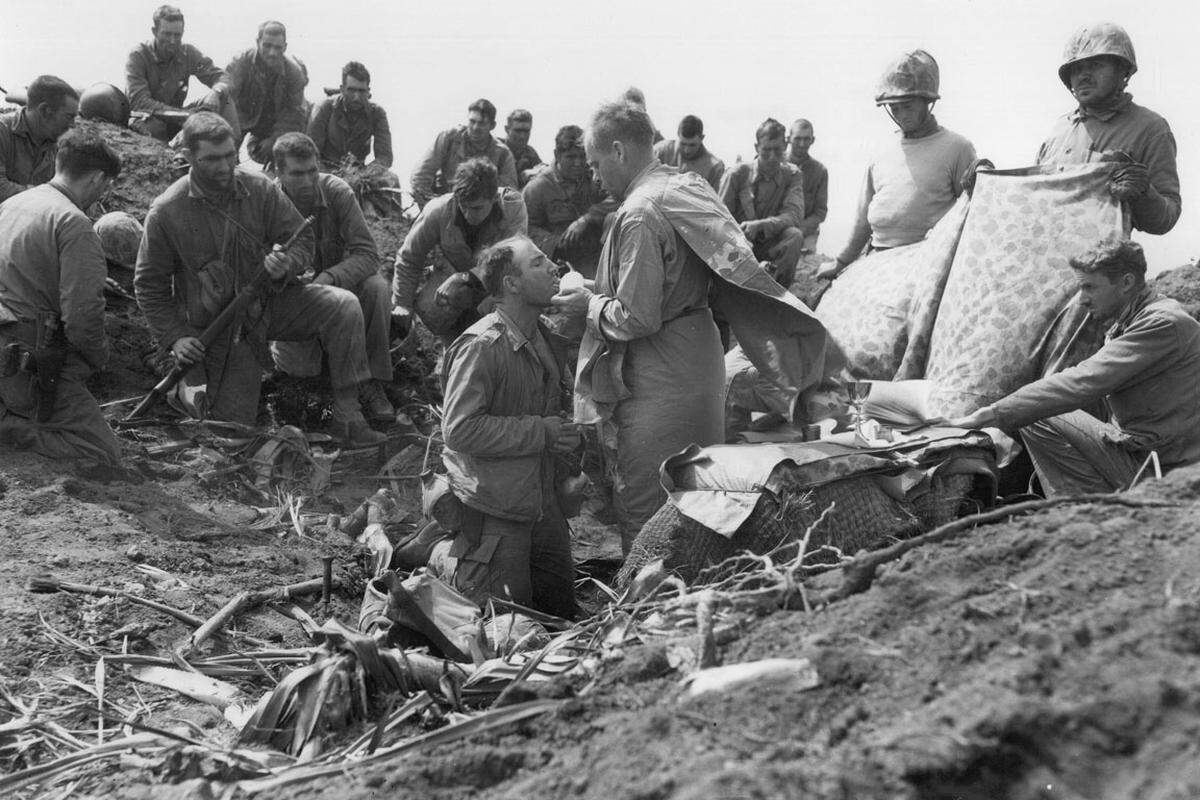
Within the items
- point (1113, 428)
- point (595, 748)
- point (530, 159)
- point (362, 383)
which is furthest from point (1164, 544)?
point (530, 159)

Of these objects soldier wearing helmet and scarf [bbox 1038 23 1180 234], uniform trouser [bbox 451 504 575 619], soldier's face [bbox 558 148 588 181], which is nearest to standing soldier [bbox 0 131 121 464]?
uniform trouser [bbox 451 504 575 619]

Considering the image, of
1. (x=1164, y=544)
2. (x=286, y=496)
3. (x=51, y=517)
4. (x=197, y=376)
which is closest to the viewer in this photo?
(x=1164, y=544)

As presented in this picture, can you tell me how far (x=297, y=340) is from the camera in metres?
7.76

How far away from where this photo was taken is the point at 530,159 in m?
12.5

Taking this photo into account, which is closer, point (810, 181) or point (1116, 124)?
point (1116, 124)

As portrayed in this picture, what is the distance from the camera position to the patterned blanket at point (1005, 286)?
5.58m

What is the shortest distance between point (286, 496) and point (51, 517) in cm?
149

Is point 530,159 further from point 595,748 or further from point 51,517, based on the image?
point 595,748

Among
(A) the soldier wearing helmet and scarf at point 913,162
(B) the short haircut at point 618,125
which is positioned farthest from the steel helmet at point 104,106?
(B) the short haircut at point 618,125

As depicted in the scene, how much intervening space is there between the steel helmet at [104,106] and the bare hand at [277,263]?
491cm

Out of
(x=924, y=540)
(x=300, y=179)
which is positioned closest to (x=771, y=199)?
(x=300, y=179)

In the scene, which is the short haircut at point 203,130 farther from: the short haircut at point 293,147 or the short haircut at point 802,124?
the short haircut at point 802,124

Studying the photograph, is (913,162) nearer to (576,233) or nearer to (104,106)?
(576,233)

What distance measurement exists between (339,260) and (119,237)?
1.82m
